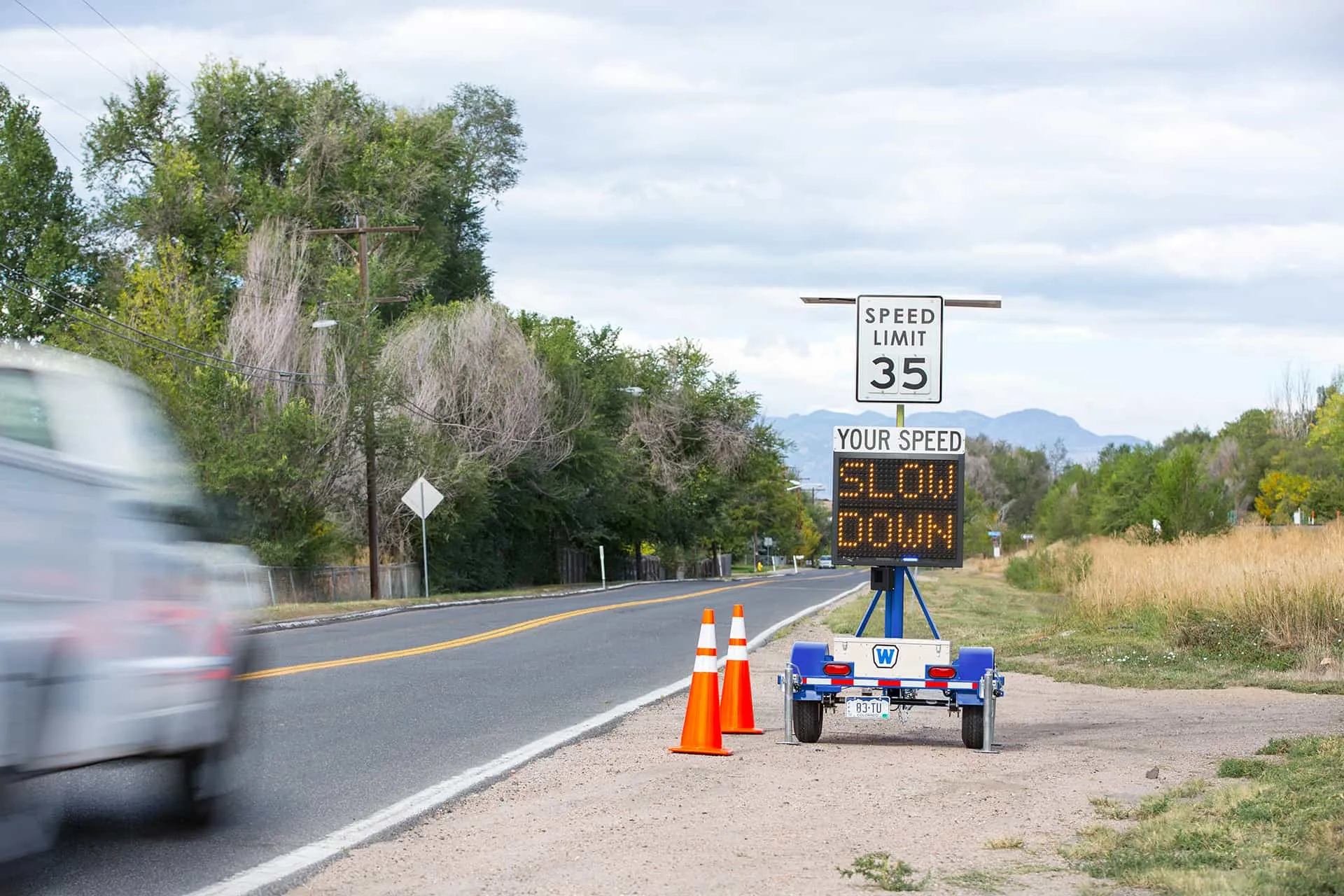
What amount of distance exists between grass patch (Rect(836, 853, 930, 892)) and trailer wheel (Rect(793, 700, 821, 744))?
4387mm

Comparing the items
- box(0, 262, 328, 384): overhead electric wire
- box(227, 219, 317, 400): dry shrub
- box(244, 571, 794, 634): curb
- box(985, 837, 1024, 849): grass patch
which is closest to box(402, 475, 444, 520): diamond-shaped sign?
box(244, 571, 794, 634): curb

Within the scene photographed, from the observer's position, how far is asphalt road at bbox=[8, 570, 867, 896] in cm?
734

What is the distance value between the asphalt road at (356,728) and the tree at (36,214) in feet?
124

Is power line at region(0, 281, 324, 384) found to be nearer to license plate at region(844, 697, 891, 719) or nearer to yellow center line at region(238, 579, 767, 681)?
yellow center line at region(238, 579, 767, 681)

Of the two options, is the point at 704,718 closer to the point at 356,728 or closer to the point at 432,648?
the point at 356,728

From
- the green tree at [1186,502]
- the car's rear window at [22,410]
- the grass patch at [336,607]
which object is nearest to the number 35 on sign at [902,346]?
the car's rear window at [22,410]

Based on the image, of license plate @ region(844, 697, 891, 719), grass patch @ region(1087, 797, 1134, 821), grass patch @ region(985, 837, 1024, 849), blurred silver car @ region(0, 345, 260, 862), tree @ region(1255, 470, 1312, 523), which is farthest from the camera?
tree @ region(1255, 470, 1312, 523)

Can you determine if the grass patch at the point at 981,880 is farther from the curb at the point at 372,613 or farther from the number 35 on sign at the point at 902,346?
the curb at the point at 372,613

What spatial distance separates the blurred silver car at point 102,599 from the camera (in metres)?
5.95

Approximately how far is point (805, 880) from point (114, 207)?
195 ft

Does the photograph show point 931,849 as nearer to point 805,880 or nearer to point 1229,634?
point 805,880

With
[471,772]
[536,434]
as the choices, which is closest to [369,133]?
[536,434]

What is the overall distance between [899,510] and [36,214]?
185ft

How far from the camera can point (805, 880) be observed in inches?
267
